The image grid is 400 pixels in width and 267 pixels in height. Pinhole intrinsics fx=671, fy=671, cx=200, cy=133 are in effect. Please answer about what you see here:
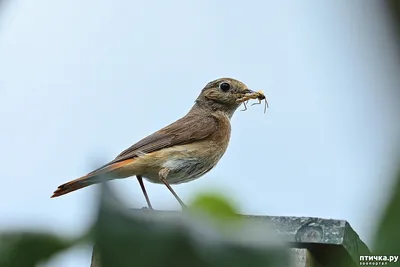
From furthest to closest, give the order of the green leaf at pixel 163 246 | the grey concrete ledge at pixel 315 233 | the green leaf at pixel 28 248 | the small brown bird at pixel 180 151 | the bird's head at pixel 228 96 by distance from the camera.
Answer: the bird's head at pixel 228 96 → the small brown bird at pixel 180 151 → the grey concrete ledge at pixel 315 233 → the green leaf at pixel 28 248 → the green leaf at pixel 163 246

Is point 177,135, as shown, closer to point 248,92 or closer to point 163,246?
point 248,92

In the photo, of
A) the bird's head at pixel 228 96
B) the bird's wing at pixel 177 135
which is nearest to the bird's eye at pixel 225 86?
the bird's head at pixel 228 96

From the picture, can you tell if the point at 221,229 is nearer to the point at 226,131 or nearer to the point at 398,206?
the point at 398,206

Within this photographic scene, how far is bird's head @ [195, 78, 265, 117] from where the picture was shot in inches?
364

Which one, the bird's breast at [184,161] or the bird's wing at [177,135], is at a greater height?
the bird's wing at [177,135]

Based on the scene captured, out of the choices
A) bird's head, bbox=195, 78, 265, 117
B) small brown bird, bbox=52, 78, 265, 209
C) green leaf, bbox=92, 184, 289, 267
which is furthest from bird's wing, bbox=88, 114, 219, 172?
green leaf, bbox=92, 184, 289, 267

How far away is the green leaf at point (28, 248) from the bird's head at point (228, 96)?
8.61 m

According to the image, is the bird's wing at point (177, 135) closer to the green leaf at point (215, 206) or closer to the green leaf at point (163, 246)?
the green leaf at point (215, 206)

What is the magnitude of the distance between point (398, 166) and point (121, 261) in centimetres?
30

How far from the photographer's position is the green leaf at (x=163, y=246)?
48 cm

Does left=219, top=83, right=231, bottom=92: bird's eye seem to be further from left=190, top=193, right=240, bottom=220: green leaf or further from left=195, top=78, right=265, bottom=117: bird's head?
left=190, top=193, right=240, bottom=220: green leaf

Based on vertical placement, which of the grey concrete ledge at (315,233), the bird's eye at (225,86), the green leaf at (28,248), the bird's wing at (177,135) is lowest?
the bird's wing at (177,135)

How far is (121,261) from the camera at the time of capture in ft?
1.61

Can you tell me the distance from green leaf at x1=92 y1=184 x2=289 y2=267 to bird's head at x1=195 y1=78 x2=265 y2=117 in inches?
343
